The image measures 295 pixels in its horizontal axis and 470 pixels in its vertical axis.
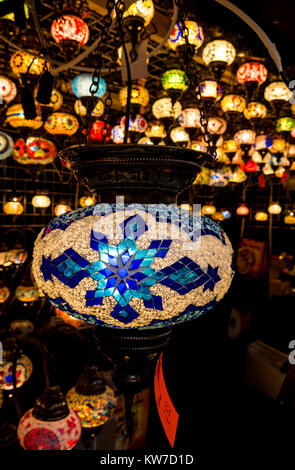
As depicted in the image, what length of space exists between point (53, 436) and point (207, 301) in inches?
50.4

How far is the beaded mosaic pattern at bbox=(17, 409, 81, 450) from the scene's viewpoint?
4.91 feet

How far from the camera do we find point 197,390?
468 cm

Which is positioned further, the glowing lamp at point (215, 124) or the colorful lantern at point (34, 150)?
the glowing lamp at point (215, 124)

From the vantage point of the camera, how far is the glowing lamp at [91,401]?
1.86m

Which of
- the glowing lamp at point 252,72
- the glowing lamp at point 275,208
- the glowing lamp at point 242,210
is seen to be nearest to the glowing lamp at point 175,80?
the glowing lamp at point 252,72

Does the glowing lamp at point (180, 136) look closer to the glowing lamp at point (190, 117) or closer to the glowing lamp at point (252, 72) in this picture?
the glowing lamp at point (190, 117)

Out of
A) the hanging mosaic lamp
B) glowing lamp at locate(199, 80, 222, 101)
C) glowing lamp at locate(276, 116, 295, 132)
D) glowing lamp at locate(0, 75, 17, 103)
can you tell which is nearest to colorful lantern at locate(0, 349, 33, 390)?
the hanging mosaic lamp

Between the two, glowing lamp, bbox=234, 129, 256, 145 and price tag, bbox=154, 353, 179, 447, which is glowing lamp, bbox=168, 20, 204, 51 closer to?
glowing lamp, bbox=234, 129, 256, 145

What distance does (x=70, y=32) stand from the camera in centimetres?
209

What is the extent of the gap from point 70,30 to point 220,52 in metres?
1.25

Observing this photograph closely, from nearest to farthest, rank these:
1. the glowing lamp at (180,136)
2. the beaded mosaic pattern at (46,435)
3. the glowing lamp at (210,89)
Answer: the beaded mosaic pattern at (46,435) → the glowing lamp at (210,89) → the glowing lamp at (180,136)

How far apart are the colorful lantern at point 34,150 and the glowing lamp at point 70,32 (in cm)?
119

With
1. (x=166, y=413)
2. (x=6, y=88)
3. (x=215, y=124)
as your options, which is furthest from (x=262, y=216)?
(x=166, y=413)
